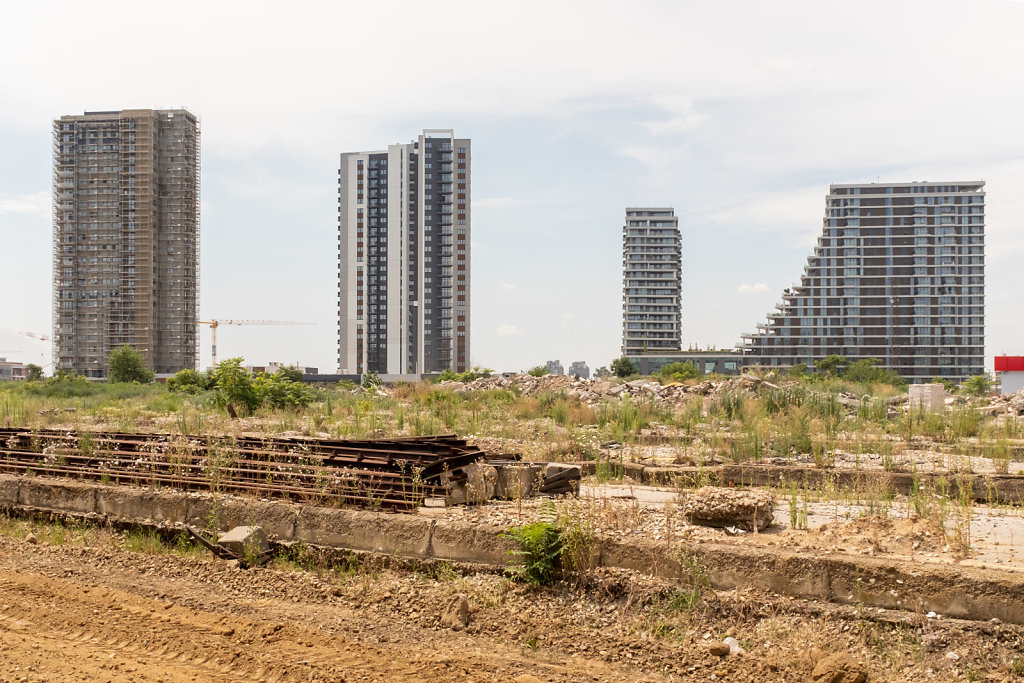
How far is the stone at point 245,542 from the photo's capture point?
256 inches

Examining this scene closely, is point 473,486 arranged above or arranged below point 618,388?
above

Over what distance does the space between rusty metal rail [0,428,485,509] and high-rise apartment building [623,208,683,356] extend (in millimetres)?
104145

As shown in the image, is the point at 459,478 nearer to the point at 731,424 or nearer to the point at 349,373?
the point at 731,424

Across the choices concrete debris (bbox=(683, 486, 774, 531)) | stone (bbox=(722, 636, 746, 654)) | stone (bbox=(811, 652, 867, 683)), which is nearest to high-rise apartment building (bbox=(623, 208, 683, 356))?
concrete debris (bbox=(683, 486, 774, 531))

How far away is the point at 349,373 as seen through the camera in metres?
89.5

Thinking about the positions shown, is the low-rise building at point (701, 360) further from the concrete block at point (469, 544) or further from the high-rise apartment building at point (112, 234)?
the concrete block at point (469, 544)

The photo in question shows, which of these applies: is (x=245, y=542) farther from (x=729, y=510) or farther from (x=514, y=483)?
(x=729, y=510)

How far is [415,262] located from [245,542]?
272 ft

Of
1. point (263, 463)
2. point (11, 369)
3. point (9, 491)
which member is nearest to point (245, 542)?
point (263, 463)

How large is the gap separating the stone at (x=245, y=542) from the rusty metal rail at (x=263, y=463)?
24.6 inches

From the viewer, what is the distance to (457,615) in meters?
5.24

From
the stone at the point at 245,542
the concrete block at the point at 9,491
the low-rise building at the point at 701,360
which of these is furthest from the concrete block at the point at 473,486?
the low-rise building at the point at 701,360

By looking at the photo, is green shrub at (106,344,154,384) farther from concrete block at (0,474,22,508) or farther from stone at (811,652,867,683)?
stone at (811,652,867,683)

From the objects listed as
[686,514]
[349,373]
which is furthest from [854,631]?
[349,373]
